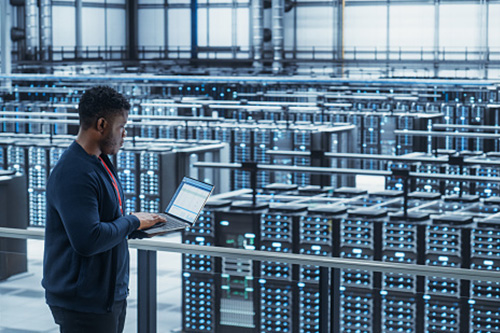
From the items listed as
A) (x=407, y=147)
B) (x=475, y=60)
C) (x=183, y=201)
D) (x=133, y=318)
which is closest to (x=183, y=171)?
(x=407, y=147)

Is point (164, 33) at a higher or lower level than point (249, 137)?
higher

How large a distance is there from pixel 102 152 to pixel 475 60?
2446 centimetres

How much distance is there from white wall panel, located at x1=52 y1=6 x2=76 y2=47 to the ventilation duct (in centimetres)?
612

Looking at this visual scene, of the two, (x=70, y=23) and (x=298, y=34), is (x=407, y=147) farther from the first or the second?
(x=70, y=23)

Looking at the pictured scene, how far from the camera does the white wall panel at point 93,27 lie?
28.9m

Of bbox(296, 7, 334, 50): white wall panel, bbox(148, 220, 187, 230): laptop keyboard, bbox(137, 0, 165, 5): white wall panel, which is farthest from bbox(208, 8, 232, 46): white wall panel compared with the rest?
bbox(148, 220, 187, 230): laptop keyboard

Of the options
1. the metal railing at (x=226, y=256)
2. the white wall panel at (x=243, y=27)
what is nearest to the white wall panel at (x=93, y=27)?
the white wall panel at (x=243, y=27)

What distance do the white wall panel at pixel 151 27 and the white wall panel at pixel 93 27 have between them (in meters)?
1.59

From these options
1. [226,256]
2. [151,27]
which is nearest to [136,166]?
[226,256]

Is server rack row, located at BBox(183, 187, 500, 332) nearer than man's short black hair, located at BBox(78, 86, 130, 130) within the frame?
No

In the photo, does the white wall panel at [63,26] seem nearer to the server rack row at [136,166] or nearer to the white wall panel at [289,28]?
the white wall panel at [289,28]

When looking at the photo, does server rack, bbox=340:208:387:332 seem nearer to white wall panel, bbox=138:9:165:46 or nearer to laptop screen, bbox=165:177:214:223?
laptop screen, bbox=165:177:214:223

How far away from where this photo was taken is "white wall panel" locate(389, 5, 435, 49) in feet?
87.7

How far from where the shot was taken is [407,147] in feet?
41.0
